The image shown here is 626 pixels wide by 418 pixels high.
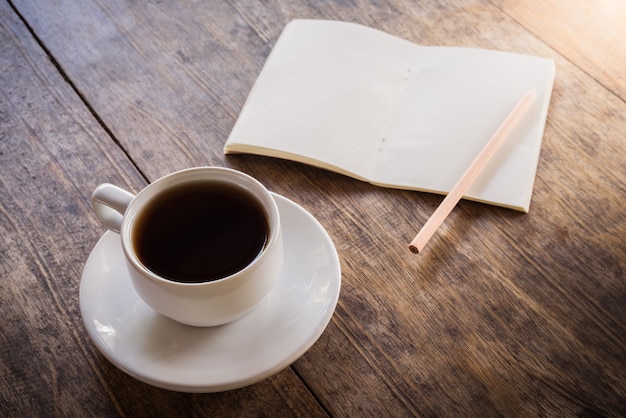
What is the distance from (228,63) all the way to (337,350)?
1.77ft

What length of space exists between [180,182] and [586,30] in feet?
2.60

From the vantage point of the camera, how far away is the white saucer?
624 millimetres

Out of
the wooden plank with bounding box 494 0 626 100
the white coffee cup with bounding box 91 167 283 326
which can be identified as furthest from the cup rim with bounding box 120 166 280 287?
the wooden plank with bounding box 494 0 626 100

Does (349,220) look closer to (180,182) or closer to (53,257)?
(180,182)

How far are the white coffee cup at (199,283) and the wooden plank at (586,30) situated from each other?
658 mm

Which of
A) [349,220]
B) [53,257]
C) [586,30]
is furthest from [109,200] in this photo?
[586,30]

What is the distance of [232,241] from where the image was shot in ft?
2.21

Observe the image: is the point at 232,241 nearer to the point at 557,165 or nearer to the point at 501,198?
the point at 501,198

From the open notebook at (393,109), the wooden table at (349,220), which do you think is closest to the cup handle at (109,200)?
the wooden table at (349,220)

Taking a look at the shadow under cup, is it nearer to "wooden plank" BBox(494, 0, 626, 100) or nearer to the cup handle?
the cup handle

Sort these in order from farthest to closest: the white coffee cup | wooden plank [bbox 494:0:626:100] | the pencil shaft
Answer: wooden plank [bbox 494:0:626:100] → the pencil shaft → the white coffee cup

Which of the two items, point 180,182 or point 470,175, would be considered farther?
point 470,175

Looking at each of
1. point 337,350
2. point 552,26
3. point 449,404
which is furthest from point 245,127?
point 552,26

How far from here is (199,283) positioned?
607mm
